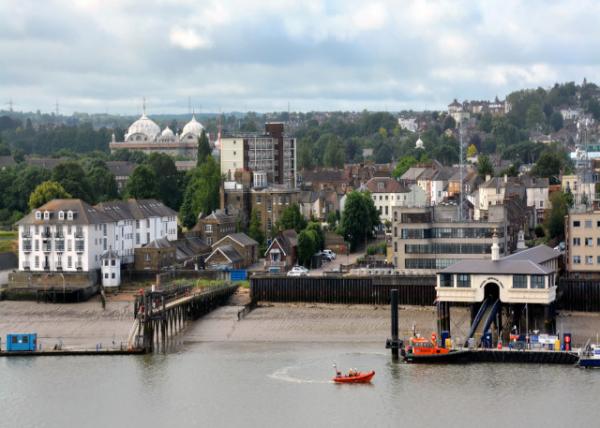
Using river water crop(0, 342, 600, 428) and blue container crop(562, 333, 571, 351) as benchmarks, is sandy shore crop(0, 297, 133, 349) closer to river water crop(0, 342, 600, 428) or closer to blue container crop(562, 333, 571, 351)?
river water crop(0, 342, 600, 428)

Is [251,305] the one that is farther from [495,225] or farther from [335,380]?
[335,380]

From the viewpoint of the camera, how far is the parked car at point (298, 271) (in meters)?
95.0

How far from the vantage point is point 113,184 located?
147 meters

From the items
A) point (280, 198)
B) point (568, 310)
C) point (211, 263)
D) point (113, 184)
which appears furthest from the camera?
point (113, 184)

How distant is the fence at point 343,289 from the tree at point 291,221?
86.1 ft

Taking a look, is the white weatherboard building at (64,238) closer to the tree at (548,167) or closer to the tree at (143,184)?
the tree at (143,184)

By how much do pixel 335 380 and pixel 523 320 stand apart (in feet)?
51.1

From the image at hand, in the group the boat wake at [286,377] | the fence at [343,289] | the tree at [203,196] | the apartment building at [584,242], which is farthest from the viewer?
the tree at [203,196]

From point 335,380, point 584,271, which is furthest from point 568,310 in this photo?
point 335,380

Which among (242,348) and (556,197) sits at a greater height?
(556,197)

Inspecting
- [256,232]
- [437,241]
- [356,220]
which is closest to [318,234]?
[356,220]

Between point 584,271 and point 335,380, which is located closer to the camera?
point 335,380

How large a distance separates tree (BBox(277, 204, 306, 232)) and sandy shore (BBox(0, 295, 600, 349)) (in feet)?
86.5

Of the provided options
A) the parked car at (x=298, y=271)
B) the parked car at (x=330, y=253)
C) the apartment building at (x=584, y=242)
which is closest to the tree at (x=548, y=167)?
the parked car at (x=330, y=253)
